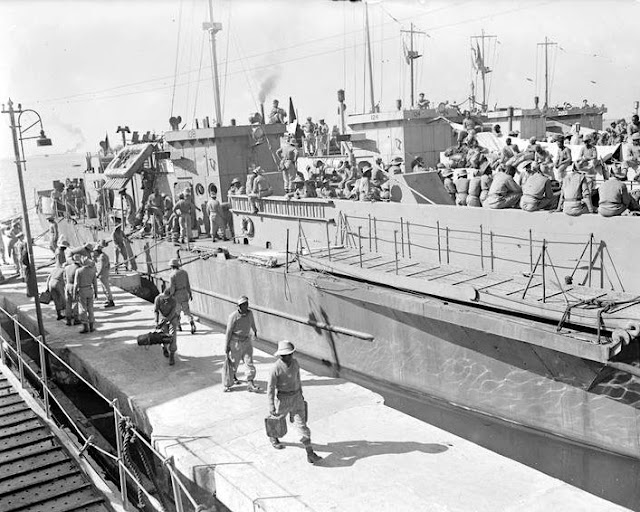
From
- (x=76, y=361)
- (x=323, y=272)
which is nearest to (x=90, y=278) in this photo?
(x=76, y=361)

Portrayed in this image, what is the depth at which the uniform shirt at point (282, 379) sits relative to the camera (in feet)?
22.0

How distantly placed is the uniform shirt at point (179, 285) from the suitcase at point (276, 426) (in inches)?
181

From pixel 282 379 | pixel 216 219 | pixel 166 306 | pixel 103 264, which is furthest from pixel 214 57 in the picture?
pixel 282 379

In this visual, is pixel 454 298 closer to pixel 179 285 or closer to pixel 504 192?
pixel 504 192

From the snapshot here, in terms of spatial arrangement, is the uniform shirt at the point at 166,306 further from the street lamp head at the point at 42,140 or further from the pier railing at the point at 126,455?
the street lamp head at the point at 42,140

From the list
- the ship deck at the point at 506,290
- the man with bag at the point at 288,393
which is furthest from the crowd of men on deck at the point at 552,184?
the man with bag at the point at 288,393

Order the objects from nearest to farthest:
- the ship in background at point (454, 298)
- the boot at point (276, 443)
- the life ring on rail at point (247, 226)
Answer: the boot at point (276, 443) → the ship in background at point (454, 298) → the life ring on rail at point (247, 226)

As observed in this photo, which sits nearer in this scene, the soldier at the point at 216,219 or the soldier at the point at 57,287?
the soldier at the point at 57,287

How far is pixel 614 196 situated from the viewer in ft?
28.2

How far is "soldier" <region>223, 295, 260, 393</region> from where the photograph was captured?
28.0 feet

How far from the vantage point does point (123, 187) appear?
66.7ft

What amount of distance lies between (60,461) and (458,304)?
218 inches

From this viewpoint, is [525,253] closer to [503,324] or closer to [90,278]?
[503,324]

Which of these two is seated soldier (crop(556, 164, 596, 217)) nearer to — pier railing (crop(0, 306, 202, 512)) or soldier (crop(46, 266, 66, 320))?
pier railing (crop(0, 306, 202, 512))
